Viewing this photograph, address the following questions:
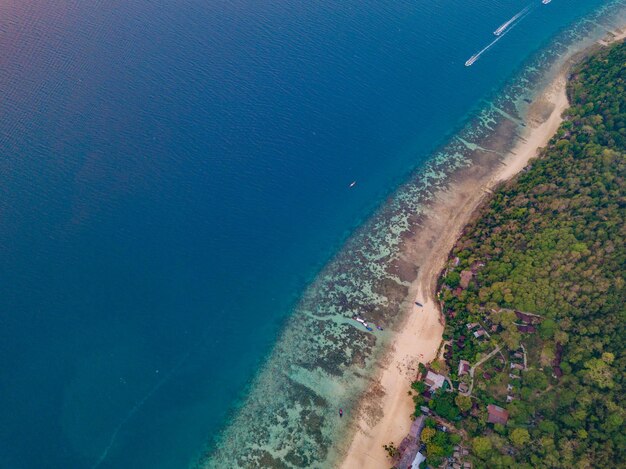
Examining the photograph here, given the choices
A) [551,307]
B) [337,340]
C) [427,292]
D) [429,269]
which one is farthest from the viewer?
[429,269]

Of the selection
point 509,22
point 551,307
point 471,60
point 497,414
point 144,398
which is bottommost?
point 497,414

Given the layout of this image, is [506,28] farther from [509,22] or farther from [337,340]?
[337,340]

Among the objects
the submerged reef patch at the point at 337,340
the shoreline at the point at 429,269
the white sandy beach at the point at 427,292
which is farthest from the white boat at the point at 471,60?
the submerged reef patch at the point at 337,340

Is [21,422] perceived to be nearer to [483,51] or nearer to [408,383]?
[408,383]

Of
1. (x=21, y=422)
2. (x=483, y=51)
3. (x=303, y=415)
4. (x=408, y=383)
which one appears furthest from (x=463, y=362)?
(x=483, y=51)

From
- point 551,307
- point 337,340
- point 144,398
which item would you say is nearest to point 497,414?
point 551,307
